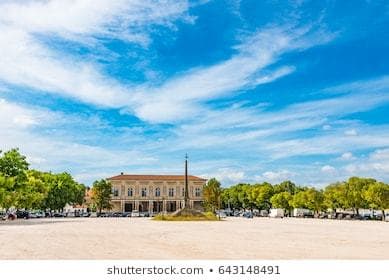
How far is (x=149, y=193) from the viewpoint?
11562cm

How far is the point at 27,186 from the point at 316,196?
4483 cm

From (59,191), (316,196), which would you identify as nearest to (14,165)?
(59,191)

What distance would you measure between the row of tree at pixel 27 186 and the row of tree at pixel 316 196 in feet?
73.3

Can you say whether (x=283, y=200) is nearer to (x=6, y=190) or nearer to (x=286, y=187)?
(x=286, y=187)

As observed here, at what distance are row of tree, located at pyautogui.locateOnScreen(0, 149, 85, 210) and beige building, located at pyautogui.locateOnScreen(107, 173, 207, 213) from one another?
17.9m

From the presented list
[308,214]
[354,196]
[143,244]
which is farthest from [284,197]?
[143,244]

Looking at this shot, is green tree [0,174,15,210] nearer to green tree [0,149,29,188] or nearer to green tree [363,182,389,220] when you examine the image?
green tree [0,149,29,188]

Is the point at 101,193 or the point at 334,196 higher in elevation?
the point at 101,193

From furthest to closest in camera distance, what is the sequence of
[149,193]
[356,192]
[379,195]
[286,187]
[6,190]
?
1. [286,187]
2. [149,193]
3. [356,192]
4. [379,195]
5. [6,190]
